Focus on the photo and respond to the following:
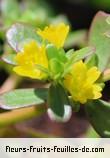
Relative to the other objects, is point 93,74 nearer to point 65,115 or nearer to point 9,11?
point 65,115

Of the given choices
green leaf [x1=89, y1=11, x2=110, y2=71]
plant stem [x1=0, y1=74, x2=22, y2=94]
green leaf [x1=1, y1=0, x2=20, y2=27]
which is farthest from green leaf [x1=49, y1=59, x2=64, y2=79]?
green leaf [x1=1, y1=0, x2=20, y2=27]

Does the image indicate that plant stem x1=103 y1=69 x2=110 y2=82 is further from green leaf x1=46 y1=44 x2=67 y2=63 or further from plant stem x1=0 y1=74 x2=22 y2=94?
plant stem x1=0 y1=74 x2=22 y2=94

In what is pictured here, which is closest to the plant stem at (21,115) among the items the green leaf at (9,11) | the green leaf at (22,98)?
the green leaf at (22,98)

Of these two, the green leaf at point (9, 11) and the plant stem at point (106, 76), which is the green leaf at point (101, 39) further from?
the green leaf at point (9, 11)

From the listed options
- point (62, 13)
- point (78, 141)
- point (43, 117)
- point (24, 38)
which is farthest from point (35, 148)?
point (62, 13)

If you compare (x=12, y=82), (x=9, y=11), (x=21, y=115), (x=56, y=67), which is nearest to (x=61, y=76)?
(x=56, y=67)

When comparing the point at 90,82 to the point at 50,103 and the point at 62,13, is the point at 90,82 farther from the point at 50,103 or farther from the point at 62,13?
the point at 62,13

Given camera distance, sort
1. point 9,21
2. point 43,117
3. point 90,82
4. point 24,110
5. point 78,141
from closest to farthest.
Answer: point 90,82, point 24,110, point 78,141, point 9,21, point 43,117
